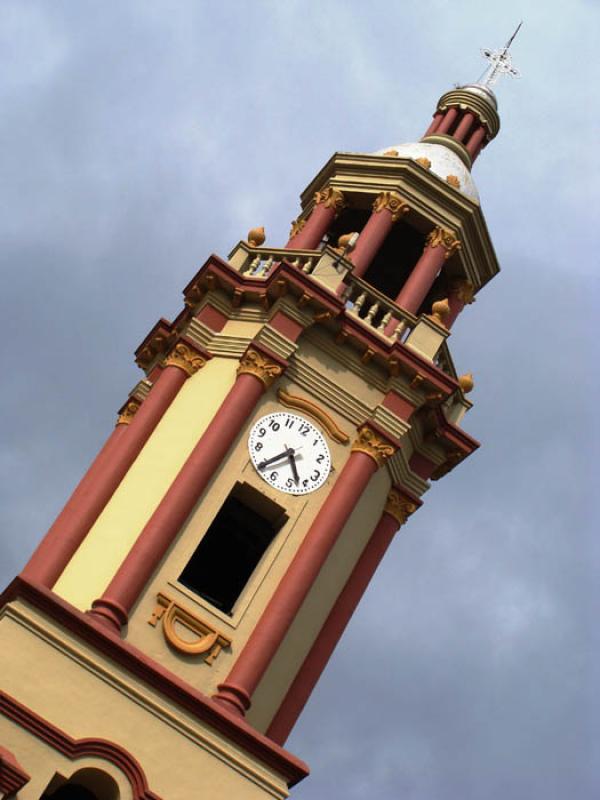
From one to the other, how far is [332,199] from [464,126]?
485 centimetres

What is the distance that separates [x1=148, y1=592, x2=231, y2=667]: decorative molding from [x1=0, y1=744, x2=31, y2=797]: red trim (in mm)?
3268

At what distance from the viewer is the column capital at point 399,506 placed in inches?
1166

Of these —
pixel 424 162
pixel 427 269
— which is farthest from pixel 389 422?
pixel 424 162

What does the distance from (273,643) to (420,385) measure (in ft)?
18.4

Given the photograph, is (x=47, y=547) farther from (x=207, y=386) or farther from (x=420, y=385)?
(x=420, y=385)

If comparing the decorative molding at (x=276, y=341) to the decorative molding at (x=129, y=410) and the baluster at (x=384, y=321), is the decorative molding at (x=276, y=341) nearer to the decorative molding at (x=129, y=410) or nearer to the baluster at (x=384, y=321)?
the baluster at (x=384, y=321)

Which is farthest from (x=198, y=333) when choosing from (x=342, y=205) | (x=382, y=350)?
(x=342, y=205)

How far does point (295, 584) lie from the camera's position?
2656cm

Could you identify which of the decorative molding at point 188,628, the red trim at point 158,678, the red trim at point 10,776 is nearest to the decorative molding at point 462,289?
the decorative molding at point 188,628

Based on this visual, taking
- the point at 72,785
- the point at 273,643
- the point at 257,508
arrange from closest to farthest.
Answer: the point at 72,785 → the point at 273,643 → the point at 257,508

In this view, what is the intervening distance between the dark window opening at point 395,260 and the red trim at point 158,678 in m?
11.4

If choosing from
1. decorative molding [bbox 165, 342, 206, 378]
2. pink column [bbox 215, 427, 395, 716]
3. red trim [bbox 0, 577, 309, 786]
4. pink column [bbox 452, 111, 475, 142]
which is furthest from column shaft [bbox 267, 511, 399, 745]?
pink column [bbox 452, 111, 475, 142]

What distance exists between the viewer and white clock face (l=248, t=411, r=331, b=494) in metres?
27.8

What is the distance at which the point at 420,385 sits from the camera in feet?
96.1
